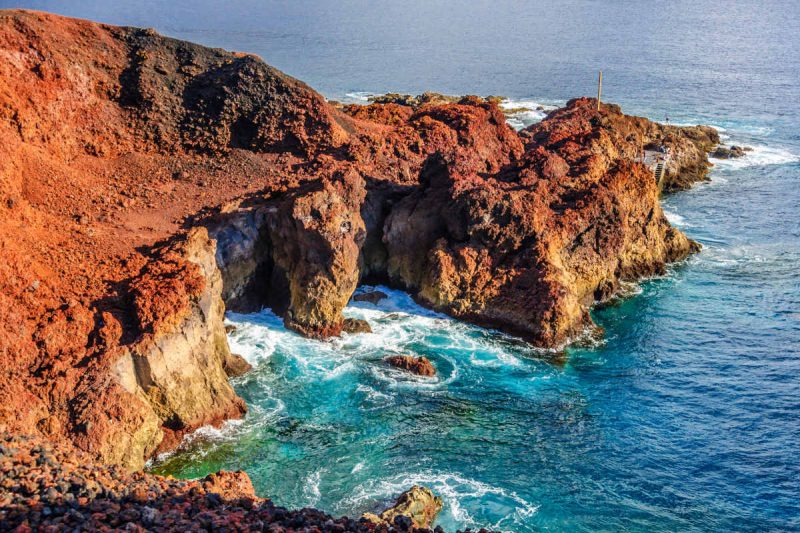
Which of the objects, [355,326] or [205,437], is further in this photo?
[355,326]

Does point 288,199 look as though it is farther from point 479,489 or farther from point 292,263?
point 479,489

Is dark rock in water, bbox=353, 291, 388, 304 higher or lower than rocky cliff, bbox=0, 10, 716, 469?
lower

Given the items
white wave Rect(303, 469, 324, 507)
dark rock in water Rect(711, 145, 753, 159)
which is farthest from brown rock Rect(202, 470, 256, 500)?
dark rock in water Rect(711, 145, 753, 159)

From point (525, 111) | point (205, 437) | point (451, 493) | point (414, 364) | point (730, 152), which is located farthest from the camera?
point (525, 111)

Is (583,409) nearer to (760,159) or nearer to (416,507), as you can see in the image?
(416,507)

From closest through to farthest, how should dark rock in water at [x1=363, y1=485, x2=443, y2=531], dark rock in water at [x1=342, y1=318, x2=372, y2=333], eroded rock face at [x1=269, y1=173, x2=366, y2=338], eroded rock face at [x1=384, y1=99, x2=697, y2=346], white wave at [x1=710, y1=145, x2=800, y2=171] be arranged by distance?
dark rock in water at [x1=363, y1=485, x2=443, y2=531] → eroded rock face at [x1=269, y1=173, x2=366, y2=338] → dark rock in water at [x1=342, y1=318, x2=372, y2=333] → eroded rock face at [x1=384, y1=99, x2=697, y2=346] → white wave at [x1=710, y1=145, x2=800, y2=171]

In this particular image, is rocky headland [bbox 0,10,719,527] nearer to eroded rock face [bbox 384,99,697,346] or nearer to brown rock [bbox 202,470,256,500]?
eroded rock face [bbox 384,99,697,346]

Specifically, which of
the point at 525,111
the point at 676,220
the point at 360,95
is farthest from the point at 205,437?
the point at 360,95
